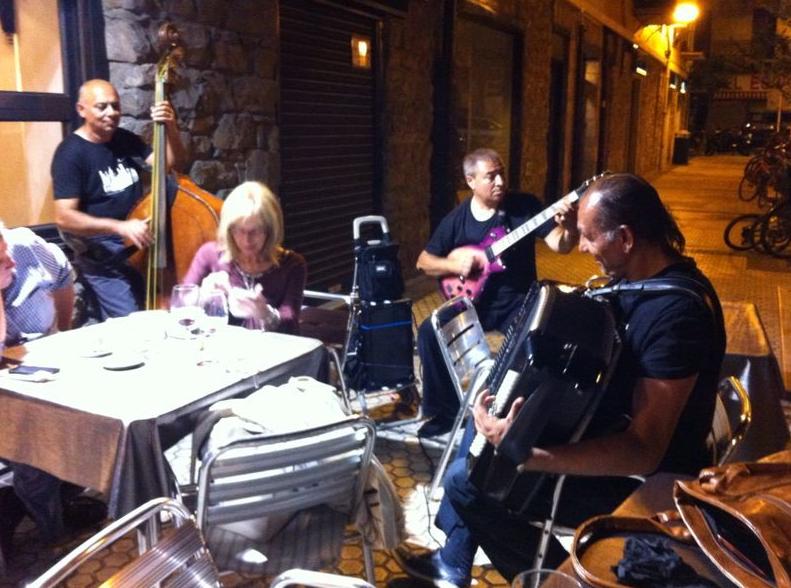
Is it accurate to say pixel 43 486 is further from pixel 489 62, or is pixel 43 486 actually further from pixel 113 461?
pixel 489 62

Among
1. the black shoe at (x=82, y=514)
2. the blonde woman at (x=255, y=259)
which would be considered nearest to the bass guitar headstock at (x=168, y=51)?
the blonde woman at (x=255, y=259)

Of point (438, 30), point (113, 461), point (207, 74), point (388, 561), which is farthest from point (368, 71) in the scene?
point (113, 461)

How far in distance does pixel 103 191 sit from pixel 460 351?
197cm

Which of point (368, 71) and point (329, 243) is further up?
point (368, 71)

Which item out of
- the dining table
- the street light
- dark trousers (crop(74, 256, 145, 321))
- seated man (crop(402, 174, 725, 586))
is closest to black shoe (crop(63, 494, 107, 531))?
the dining table

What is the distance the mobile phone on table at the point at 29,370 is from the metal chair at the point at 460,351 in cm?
157

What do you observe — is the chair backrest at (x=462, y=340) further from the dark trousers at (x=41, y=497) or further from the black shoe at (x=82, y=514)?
the dark trousers at (x=41, y=497)

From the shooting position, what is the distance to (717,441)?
97.0 inches

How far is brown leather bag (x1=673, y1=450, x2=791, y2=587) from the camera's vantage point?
1.38 metres

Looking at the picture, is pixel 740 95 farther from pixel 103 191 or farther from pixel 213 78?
pixel 103 191

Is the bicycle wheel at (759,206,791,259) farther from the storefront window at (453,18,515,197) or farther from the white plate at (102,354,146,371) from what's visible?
the white plate at (102,354,146,371)

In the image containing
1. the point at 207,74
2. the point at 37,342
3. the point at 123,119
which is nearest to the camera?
the point at 37,342

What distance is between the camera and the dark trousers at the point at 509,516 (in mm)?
2320

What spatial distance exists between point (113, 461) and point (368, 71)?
5.20 meters
